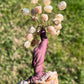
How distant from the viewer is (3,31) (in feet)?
5.08

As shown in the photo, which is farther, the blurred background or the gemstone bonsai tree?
the blurred background

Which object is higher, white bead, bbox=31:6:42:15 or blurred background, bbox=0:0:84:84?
white bead, bbox=31:6:42:15

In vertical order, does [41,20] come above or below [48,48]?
above

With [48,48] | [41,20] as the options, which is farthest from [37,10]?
[48,48]

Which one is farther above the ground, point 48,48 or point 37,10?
point 37,10

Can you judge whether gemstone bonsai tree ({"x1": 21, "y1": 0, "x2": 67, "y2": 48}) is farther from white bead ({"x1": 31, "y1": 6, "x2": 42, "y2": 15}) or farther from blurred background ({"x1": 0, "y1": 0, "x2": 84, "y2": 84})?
blurred background ({"x1": 0, "y1": 0, "x2": 84, "y2": 84})

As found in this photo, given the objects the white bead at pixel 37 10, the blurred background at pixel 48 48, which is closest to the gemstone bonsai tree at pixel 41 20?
the white bead at pixel 37 10

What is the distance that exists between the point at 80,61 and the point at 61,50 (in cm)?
21

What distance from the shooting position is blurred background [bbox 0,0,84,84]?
1.43 meters

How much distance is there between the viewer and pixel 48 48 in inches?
61.8

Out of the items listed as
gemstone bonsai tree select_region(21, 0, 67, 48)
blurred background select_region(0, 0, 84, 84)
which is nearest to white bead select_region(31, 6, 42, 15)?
gemstone bonsai tree select_region(21, 0, 67, 48)

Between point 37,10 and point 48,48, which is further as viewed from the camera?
point 48,48

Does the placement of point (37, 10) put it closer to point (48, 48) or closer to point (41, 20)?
point (41, 20)

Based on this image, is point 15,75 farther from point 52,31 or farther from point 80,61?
point 52,31
